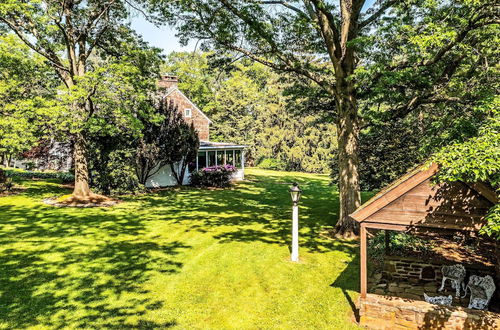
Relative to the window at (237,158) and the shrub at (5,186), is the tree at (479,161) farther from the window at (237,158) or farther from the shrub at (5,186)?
the window at (237,158)

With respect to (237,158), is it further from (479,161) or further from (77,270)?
(479,161)

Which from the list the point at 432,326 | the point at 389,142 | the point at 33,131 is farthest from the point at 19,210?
the point at 389,142

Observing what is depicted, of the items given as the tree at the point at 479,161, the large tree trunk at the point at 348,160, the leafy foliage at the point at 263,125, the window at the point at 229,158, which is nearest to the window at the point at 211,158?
the window at the point at 229,158

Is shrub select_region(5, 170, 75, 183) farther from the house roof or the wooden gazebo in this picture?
the house roof

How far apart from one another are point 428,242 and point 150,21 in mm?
15967

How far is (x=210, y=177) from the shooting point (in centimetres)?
2539

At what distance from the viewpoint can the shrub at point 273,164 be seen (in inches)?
1818

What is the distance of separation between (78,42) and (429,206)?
18929mm

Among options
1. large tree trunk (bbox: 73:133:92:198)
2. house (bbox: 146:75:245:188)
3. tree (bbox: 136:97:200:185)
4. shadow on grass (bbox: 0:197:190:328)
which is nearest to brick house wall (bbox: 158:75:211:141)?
house (bbox: 146:75:245:188)

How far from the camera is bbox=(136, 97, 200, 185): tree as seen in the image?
2092 centimetres

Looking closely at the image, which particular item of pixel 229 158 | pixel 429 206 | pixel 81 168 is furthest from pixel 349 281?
pixel 229 158

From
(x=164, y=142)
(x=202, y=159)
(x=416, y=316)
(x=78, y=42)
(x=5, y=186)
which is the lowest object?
(x=416, y=316)

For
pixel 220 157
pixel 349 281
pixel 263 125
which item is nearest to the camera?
pixel 349 281

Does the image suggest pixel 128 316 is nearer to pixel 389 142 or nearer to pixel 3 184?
pixel 389 142
